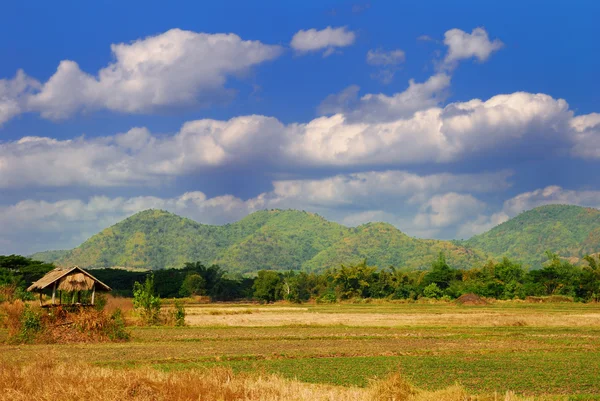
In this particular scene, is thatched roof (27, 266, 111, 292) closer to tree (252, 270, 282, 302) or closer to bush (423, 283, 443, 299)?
tree (252, 270, 282, 302)

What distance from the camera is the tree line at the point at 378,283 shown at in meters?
89.1

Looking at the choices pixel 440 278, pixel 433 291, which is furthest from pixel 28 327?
pixel 440 278

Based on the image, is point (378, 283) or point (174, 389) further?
point (378, 283)

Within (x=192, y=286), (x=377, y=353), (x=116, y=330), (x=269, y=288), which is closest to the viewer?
(x=377, y=353)

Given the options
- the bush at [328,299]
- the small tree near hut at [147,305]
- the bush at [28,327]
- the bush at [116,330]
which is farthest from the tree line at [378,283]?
the bush at [116,330]

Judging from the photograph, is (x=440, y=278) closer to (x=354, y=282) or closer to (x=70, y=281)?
(x=354, y=282)

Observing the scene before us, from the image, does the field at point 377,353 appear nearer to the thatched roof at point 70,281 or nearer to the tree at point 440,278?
the thatched roof at point 70,281

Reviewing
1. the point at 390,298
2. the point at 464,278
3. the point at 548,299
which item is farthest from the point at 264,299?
the point at 548,299

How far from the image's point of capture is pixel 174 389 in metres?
14.8

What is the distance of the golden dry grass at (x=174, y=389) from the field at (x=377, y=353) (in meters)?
1.20

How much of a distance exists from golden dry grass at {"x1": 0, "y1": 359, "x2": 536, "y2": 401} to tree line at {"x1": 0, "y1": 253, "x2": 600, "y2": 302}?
70815mm

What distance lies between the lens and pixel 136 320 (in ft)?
160

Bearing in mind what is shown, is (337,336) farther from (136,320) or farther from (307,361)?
(136,320)

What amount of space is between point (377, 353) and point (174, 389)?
1610 centimetres
